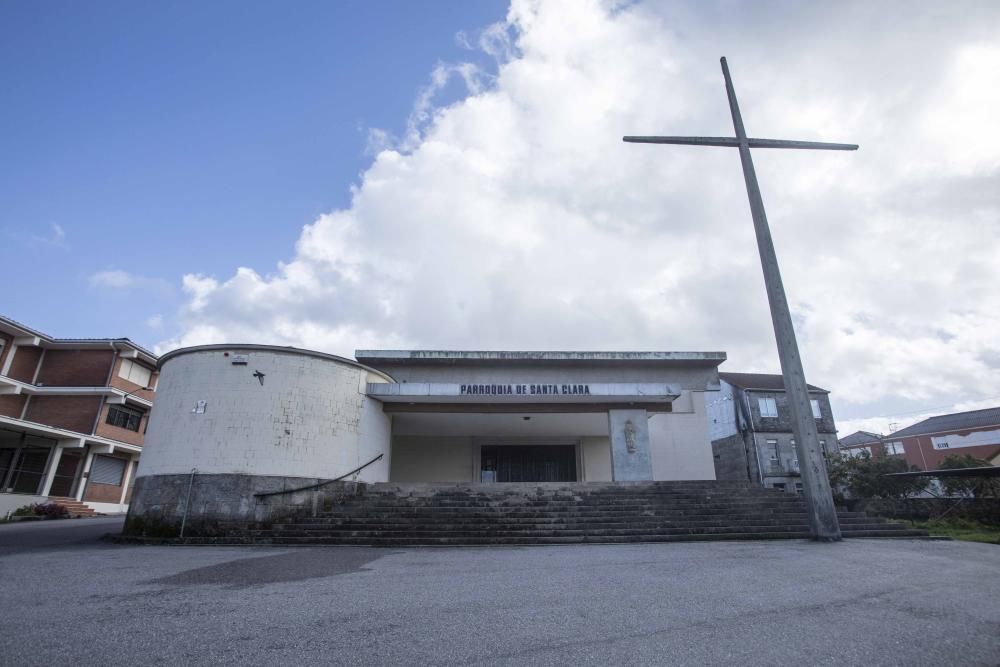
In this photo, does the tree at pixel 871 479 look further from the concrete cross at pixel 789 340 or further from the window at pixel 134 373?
the window at pixel 134 373

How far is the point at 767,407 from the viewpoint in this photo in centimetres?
3200

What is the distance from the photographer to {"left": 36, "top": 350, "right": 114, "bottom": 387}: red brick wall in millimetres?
28188

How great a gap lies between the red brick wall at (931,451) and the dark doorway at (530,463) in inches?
1282

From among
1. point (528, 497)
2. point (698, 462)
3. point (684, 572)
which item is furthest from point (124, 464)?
point (684, 572)

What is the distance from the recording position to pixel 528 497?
1438 cm

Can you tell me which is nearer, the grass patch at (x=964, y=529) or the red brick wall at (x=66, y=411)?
the grass patch at (x=964, y=529)

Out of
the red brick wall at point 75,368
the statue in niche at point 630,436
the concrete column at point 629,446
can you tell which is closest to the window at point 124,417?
the red brick wall at point 75,368

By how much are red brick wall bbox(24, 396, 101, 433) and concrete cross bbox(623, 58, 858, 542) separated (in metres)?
31.2

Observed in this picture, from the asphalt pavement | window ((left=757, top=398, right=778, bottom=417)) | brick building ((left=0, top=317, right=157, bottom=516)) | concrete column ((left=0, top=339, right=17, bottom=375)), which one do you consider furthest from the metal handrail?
window ((left=757, top=398, right=778, bottom=417))

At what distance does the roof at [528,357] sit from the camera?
2259 cm

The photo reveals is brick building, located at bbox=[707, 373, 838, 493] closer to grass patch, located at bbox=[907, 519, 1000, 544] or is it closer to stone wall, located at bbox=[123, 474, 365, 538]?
grass patch, located at bbox=[907, 519, 1000, 544]

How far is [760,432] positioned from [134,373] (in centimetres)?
3876

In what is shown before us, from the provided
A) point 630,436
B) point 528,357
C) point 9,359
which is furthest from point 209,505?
point 9,359

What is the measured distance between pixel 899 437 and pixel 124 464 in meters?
61.7
